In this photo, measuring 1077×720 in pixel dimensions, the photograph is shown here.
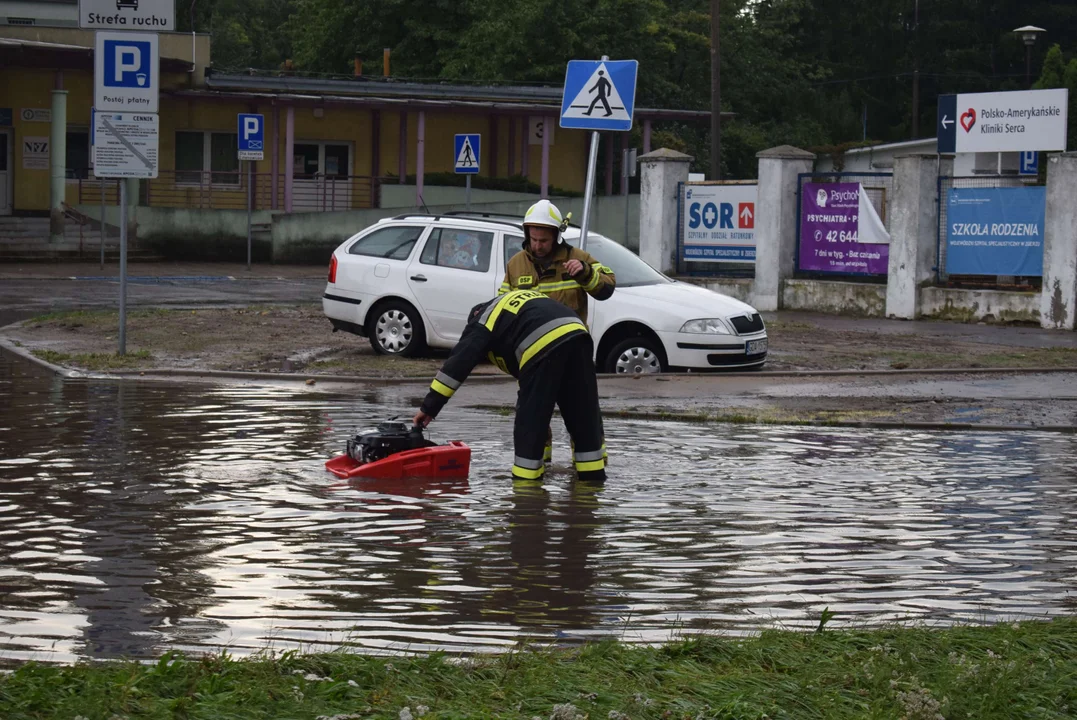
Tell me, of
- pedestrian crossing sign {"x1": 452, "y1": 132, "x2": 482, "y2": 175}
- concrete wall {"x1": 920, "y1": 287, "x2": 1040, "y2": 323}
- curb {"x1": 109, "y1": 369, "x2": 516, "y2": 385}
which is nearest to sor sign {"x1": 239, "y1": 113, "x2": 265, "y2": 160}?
pedestrian crossing sign {"x1": 452, "y1": 132, "x2": 482, "y2": 175}

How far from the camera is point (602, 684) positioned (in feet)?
15.7

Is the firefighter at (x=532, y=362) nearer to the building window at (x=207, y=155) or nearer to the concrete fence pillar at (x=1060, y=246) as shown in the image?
the concrete fence pillar at (x=1060, y=246)

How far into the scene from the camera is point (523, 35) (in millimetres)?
50844

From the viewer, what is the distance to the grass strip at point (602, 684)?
447 cm

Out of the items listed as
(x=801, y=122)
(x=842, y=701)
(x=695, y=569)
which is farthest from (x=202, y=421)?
(x=801, y=122)

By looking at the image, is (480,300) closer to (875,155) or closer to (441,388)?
(441,388)

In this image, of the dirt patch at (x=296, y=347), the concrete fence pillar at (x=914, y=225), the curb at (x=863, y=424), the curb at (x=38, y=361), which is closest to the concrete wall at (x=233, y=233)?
the dirt patch at (x=296, y=347)

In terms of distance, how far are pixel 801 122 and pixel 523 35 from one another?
61.7ft

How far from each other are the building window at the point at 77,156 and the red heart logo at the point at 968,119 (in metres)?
25.9

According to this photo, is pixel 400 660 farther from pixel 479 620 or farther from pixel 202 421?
pixel 202 421

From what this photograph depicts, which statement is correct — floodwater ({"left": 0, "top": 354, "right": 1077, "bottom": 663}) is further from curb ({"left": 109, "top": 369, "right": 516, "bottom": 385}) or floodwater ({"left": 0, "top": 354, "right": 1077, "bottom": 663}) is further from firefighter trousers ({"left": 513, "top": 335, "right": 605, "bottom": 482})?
curb ({"left": 109, "top": 369, "right": 516, "bottom": 385})

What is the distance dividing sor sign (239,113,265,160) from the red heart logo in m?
15.1

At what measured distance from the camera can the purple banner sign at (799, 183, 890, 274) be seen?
2386 centimetres

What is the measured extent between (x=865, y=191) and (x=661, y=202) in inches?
170
